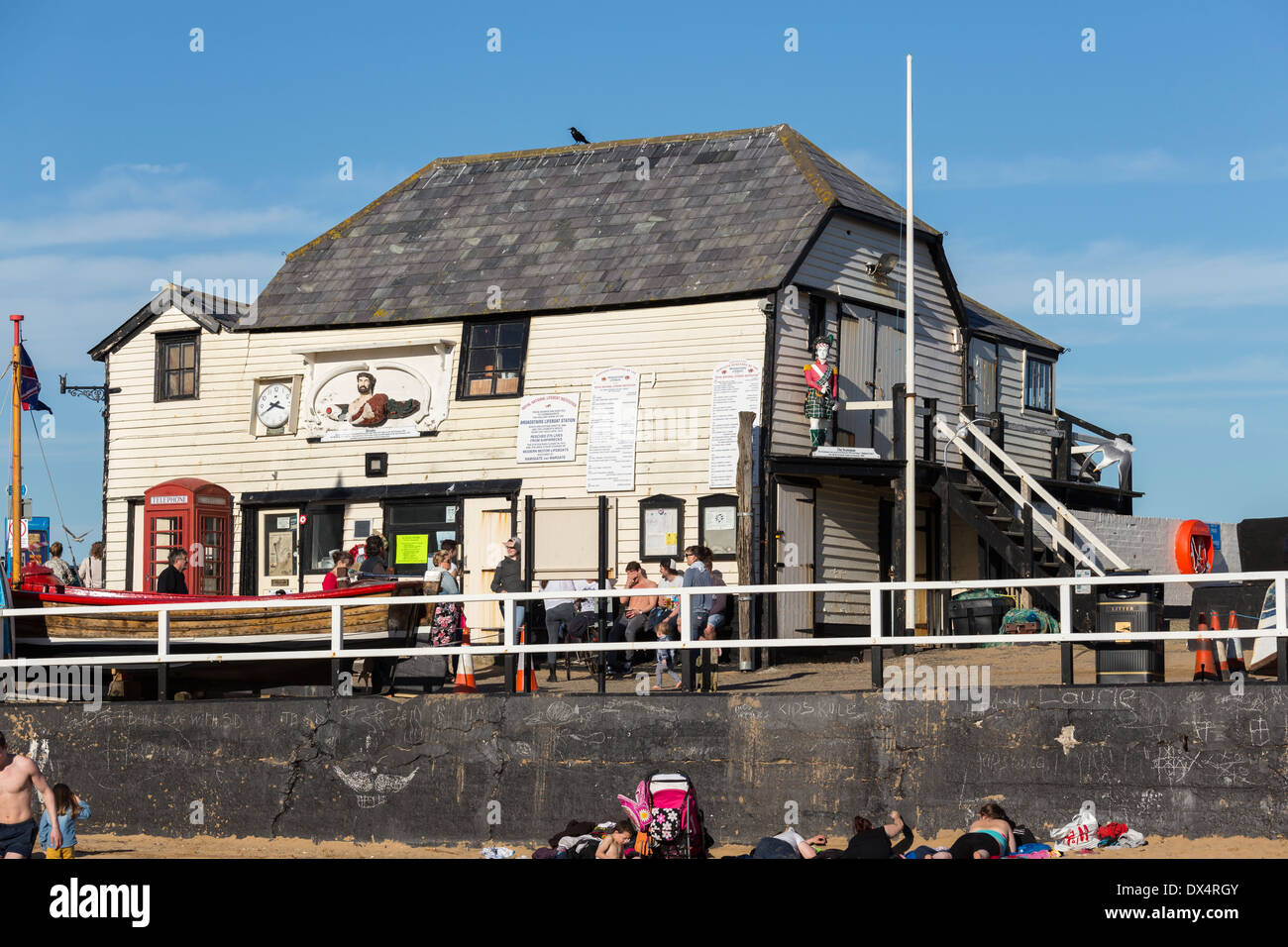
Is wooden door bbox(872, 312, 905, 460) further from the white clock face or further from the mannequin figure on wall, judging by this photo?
the white clock face

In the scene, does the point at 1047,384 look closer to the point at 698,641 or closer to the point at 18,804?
the point at 698,641

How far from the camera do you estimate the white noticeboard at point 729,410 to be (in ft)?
75.2

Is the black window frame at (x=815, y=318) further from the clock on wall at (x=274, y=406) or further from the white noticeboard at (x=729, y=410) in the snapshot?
the clock on wall at (x=274, y=406)

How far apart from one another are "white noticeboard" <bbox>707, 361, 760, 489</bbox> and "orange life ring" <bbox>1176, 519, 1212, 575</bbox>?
6.84 meters

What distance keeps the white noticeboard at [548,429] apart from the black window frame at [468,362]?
401mm

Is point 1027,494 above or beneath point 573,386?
beneath

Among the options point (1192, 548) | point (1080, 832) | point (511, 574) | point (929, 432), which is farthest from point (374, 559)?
point (1080, 832)

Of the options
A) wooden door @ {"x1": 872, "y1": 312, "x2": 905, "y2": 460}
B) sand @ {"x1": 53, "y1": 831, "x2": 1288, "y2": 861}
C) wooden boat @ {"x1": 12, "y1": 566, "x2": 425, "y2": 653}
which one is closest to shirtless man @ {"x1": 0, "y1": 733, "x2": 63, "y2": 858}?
sand @ {"x1": 53, "y1": 831, "x2": 1288, "y2": 861}

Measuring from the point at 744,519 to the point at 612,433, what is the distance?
261 centimetres

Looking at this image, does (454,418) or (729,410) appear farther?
(454,418)

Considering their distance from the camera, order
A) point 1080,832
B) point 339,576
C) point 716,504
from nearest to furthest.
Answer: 1. point 1080,832
2. point 339,576
3. point 716,504

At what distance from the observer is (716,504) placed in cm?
2294
